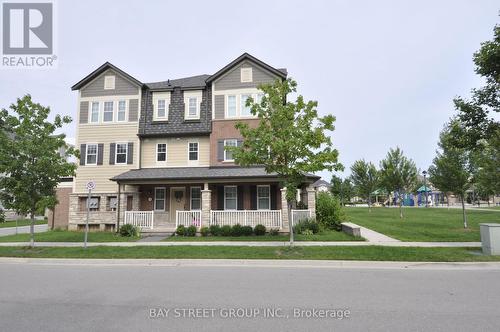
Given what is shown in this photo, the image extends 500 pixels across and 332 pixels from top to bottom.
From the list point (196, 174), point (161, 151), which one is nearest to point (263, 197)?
point (196, 174)

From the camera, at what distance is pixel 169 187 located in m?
20.0

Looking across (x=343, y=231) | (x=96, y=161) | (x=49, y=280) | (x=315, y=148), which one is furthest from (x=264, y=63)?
(x=49, y=280)

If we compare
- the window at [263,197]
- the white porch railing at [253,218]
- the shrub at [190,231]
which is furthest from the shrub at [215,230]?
the window at [263,197]

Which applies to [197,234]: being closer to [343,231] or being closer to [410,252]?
[343,231]

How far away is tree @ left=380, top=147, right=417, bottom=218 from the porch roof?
14470mm

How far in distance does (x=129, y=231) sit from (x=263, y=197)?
8426mm

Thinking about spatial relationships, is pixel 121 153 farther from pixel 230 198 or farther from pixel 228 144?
pixel 230 198

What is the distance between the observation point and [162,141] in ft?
68.0

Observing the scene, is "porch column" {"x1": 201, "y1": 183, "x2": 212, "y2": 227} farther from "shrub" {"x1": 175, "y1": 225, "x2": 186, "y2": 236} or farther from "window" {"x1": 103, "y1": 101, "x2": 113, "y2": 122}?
"window" {"x1": 103, "y1": 101, "x2": 113, "y2": 122}

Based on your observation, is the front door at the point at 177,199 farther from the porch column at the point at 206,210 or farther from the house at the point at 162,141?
the porch column at the point at 206,210

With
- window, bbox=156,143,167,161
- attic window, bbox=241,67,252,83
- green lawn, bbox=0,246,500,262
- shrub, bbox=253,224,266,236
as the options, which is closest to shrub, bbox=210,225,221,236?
shrub, bbox=253,224,266,236

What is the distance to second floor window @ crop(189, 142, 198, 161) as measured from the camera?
67.0 feet

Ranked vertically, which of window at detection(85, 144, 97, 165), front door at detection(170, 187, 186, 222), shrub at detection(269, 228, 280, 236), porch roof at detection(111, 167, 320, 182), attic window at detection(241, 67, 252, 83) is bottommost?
shrub at detection(269, 228, 280, 236)

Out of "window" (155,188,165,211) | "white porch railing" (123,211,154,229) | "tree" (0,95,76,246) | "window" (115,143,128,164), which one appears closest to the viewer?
A: "tree" (0,95,76,246)
